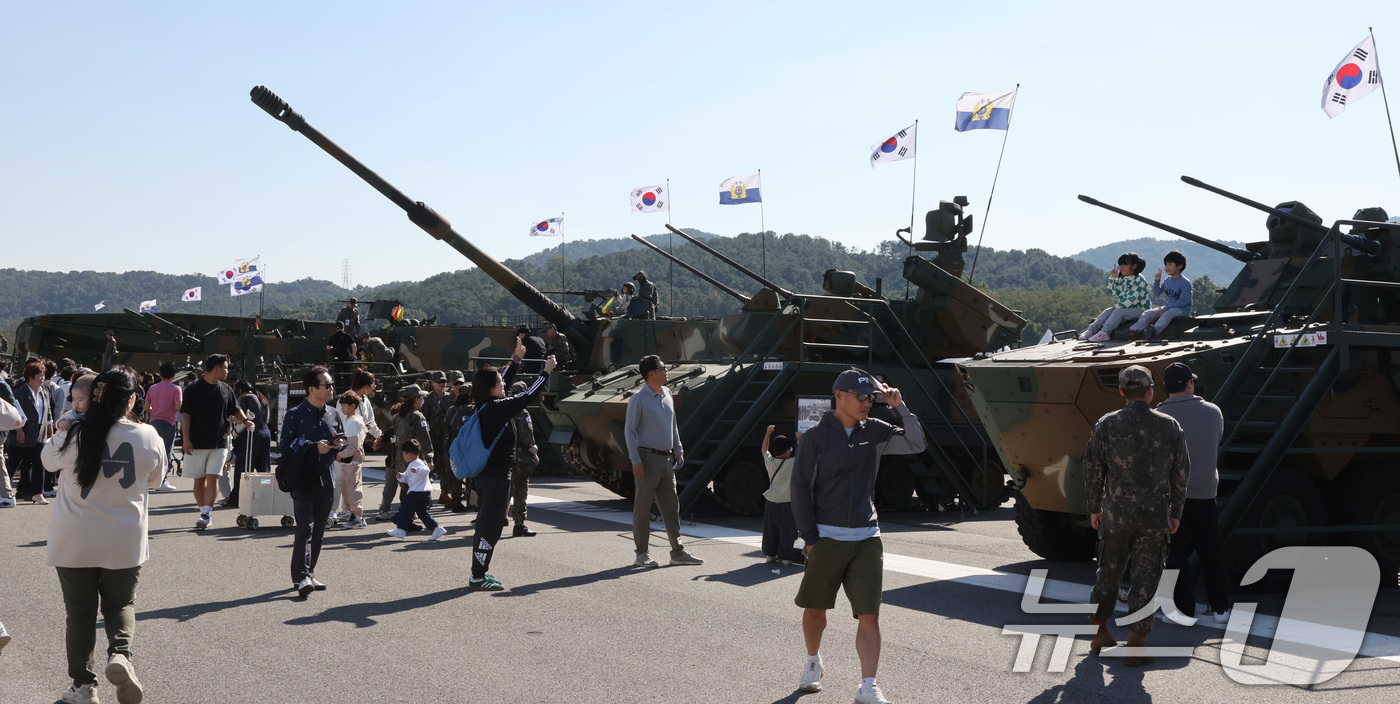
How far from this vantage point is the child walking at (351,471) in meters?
12.1

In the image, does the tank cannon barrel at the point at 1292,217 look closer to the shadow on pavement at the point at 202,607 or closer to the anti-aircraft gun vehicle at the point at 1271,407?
the anti-aircraft gun vehicle at the point at 1271,407

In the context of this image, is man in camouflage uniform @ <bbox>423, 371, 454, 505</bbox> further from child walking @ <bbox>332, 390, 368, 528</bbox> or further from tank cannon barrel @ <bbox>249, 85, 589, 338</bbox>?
tank cannon barrel @ <bbox>249, 85, 589, 338</bbox>

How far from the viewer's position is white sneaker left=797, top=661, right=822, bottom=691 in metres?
5.99

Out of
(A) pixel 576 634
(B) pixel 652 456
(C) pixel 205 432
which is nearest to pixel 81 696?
(A) pixel 576 634

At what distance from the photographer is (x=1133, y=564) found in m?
6.78

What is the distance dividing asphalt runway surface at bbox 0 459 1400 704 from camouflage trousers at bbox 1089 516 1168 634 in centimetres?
32

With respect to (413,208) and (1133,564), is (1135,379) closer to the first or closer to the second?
(1133,564)

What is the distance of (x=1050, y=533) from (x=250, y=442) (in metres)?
9.07

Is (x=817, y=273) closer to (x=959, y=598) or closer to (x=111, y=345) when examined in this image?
(x=111, y=345)

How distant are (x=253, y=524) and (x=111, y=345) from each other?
1831 centimetres

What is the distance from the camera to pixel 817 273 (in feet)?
470

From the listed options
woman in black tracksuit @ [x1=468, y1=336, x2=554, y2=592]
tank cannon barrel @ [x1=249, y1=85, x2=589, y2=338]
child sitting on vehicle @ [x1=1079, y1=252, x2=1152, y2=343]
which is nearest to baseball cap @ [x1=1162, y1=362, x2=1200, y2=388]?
child sitting on vehicle @ [x1=1079, y1=252, x2=1152, y2=343]

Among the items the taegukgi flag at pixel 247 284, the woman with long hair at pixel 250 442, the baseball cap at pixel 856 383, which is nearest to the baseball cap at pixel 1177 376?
the baseball cap at pixel 856 383

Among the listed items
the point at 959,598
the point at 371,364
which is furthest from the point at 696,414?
the point at 371,364
